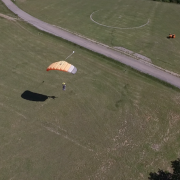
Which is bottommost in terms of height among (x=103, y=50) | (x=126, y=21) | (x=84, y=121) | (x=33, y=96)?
(x=84, y=121)

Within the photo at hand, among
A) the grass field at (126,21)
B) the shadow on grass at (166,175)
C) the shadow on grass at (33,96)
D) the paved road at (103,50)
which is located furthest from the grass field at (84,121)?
the grass field at (126,21)

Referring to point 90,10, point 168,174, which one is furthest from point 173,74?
point 90,10

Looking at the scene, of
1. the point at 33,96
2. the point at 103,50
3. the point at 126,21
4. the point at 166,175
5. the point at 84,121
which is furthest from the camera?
the point at 126,21

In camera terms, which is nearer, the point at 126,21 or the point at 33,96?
the point at 33,96

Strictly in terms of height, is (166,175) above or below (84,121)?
below

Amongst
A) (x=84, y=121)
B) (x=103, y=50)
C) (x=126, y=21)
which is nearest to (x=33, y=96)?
(x=84, y=121)

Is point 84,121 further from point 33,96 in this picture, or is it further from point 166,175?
point 166,175
